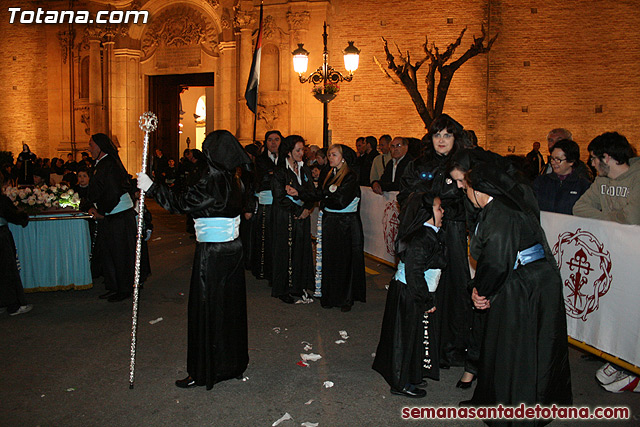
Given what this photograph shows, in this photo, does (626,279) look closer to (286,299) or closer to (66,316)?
(286,299)

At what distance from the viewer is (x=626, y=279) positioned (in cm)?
475

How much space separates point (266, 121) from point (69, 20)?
988 centimetres

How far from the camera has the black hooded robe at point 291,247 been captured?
7523mm

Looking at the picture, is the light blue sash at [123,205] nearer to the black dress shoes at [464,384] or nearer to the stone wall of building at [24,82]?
the black dress shoes at [464,384]

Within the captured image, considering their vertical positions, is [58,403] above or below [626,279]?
below

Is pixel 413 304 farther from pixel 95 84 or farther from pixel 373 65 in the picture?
pixel 95 84

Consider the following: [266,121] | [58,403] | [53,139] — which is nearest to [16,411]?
[58,403]

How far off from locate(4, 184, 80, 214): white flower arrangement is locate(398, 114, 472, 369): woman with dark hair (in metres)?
5.32

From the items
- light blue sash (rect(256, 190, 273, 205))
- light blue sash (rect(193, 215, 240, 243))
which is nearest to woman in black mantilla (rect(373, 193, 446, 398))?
light blue sash (rect(193, 215, 240, 243))

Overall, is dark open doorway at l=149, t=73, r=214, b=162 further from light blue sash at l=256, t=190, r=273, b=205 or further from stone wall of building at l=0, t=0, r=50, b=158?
light blue sash at l=256, t=190, r=273, b=205

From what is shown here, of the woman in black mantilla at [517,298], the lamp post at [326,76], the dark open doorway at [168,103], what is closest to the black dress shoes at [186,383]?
the woman in black mantilla at [517,298]

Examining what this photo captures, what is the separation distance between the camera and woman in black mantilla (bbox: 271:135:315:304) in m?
7.42

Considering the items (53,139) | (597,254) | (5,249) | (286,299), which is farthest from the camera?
(53,139)

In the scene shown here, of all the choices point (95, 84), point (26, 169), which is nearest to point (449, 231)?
point (26, 169)
